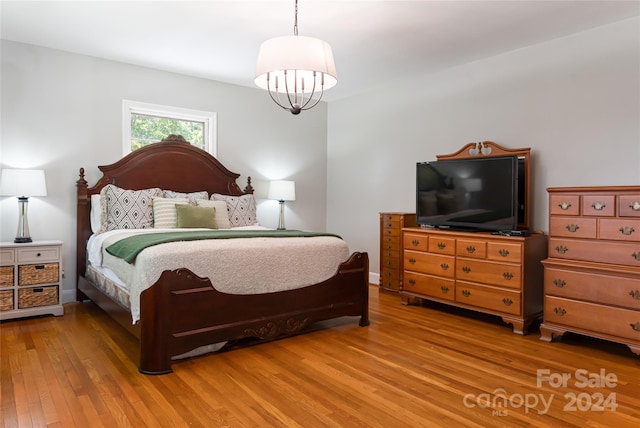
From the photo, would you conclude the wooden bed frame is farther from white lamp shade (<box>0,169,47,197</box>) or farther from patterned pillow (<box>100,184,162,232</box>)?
white lamp shade (<box>0,169,47,197</box>)

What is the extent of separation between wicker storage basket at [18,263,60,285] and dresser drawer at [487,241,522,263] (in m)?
3.82

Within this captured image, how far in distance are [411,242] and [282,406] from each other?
258cm

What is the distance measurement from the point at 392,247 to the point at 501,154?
5.18ft

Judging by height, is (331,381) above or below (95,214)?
below

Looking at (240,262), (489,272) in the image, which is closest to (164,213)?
(240,262)

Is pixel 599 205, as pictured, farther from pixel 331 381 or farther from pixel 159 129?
pixel 159 129

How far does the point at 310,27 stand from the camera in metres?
3.56

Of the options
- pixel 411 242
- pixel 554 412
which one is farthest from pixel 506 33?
pixel 554 412

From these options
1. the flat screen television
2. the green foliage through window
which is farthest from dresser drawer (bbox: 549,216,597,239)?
the green foliage through window

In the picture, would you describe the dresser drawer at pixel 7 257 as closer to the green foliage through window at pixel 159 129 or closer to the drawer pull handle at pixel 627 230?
the green foliage through window at pixel 159 129

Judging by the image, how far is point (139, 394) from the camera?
7.44 feet

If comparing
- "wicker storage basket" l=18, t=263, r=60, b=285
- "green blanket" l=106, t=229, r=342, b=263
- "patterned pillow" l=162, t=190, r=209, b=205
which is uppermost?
"patterned pillow" l=162, t=190, r=209, b=205

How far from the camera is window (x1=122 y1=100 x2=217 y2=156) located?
184 inches

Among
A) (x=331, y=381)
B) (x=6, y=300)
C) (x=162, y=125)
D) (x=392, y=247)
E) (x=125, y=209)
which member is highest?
(x=162, y=125)
